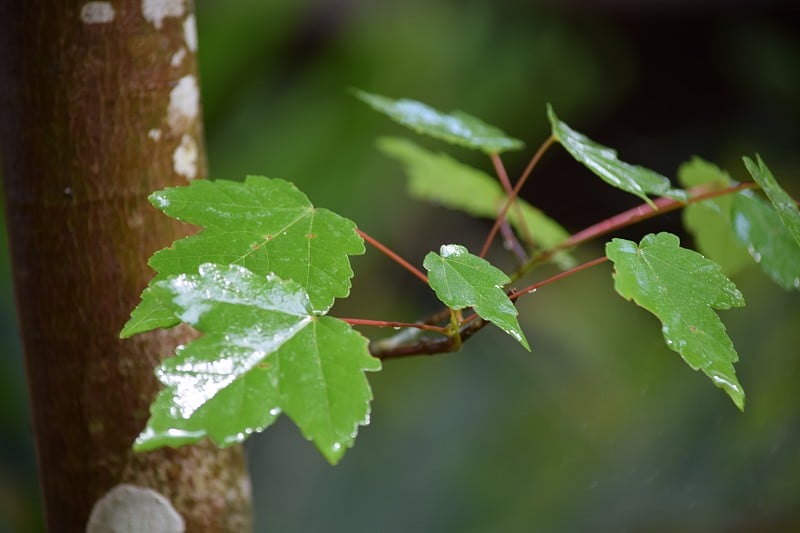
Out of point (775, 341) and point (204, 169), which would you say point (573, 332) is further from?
point (204, 169)

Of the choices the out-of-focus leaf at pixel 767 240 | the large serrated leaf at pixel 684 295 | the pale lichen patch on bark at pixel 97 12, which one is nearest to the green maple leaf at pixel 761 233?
the out-of-focus leaf at pixel 767 240

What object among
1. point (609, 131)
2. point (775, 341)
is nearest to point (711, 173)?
point (775, 341)

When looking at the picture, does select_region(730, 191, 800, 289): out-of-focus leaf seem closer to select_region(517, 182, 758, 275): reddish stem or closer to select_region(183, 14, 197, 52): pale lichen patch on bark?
select_region(517, 182, 758, 275): reddish stem

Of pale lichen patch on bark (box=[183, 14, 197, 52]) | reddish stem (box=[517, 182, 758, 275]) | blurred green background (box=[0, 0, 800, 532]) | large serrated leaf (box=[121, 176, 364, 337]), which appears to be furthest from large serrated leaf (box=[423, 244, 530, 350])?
blurred green background (box=[0, 0, 800, 532])

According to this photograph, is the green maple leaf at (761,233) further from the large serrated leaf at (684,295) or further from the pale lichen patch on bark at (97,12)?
the pale lichen patch on bark at (97,12)

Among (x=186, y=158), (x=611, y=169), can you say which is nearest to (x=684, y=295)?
(x=611, y=169)
